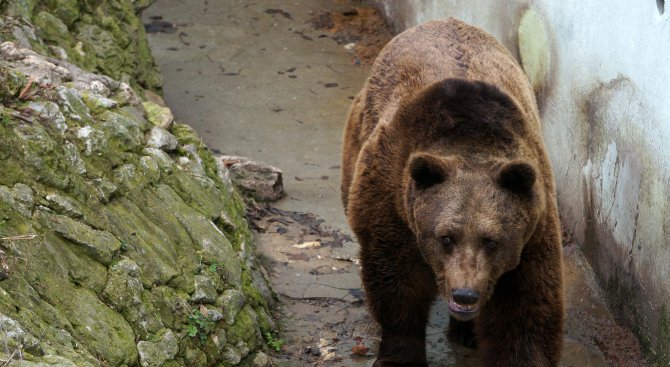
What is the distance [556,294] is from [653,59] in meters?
1.48

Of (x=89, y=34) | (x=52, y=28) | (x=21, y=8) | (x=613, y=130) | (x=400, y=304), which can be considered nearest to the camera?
(x=400, y=304)

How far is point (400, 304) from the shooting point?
219 inches

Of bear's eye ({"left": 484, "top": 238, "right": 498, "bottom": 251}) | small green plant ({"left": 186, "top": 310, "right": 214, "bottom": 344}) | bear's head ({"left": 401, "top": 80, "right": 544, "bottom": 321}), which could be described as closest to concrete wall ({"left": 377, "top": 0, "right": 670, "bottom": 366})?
bear's head ({"left": 401, "top": 80, "right": 544, "bottom": 321})

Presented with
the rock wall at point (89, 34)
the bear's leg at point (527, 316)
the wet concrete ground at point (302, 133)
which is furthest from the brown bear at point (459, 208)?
the rock wall at point (89, 34)

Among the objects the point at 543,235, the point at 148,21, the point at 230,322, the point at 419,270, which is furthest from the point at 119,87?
the point at 148,21

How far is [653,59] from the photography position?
571 centimetres

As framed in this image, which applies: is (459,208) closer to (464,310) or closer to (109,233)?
(464,310)

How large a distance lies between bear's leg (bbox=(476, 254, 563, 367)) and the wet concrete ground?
36.0 inches

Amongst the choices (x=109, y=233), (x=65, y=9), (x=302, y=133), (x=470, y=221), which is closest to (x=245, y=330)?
(x=109, y=233)

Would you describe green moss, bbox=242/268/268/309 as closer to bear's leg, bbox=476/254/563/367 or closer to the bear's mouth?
bear's leg, bbox=476/254/563/367

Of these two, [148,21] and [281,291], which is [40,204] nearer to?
[281,291]

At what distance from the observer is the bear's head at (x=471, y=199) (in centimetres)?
462

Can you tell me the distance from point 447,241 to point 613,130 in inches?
84.2

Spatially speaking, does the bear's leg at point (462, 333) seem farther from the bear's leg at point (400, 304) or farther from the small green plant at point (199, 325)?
the small green plant at point (199, 325)
